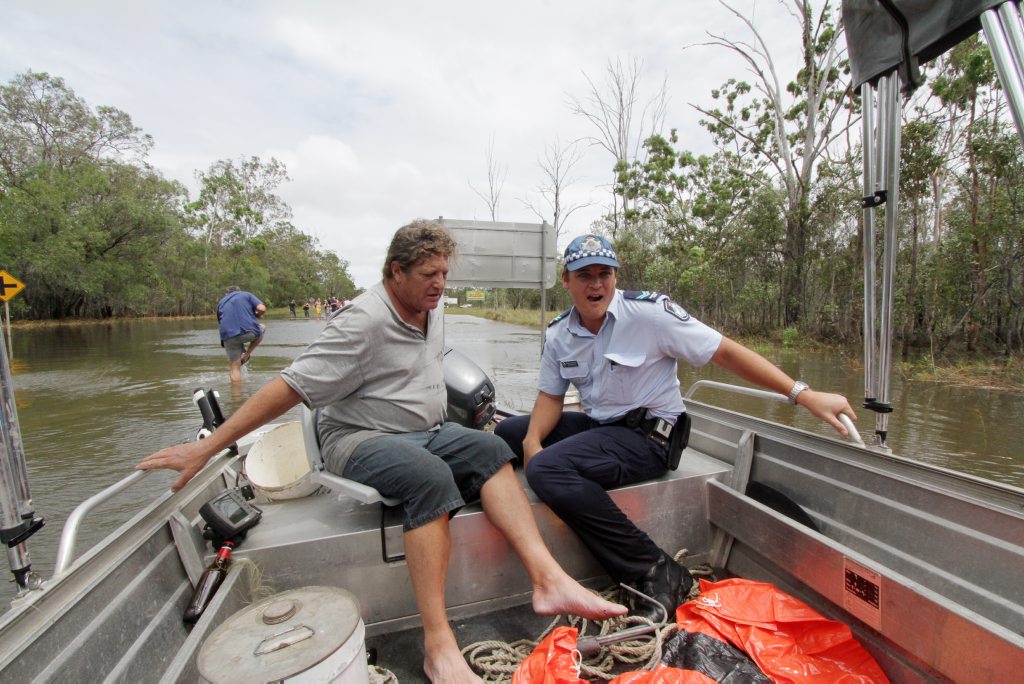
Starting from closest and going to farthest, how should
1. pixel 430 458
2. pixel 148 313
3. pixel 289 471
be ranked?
pixel 430 458, pixel 289 471, pixel 148 313

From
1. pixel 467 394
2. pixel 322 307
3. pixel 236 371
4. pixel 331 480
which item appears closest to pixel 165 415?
pixel 236 371

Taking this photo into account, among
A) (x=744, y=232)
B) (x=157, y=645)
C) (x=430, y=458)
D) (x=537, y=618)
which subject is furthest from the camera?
(x=744, y=232)

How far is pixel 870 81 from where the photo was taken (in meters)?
1.98

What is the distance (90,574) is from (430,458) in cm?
94

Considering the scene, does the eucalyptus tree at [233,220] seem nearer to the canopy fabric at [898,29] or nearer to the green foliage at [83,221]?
the green foliage at [83,221]

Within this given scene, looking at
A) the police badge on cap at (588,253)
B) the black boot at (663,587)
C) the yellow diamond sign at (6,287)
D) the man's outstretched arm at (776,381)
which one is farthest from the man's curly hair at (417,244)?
the yellow diamond sign at (6,287)

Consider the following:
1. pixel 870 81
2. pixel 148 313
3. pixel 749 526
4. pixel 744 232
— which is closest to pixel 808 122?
pixel 744 232

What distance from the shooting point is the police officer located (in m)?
1.86

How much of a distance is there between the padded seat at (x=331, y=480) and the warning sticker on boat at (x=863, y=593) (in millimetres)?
1475

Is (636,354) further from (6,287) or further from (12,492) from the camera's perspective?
(6,287)

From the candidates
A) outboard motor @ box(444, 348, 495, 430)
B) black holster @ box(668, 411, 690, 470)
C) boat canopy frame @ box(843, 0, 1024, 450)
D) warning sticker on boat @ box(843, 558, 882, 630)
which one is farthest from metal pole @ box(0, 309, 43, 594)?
boat canopy frame @ box(843, 0, 1024, 450)

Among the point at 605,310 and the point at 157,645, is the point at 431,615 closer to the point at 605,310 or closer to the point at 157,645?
the point at 157,645

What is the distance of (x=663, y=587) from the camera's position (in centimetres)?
181

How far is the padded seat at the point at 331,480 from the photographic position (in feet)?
5.41
